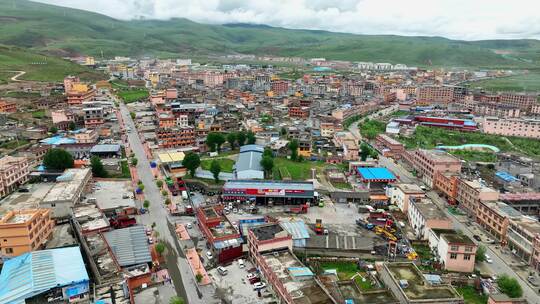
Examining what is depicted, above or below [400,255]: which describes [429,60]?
above

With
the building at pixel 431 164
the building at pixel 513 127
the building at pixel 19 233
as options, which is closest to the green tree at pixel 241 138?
the building at pixel 431 164

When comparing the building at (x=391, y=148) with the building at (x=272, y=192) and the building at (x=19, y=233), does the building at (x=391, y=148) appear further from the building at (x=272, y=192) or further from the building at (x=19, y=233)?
the building at (x=19, y=233)

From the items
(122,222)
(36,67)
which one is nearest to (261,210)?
(122,222)

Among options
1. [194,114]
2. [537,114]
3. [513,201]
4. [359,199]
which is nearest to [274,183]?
[359,199]

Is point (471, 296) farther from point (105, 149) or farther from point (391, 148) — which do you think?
point (105, 149)

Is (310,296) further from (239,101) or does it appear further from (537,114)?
(537,114)

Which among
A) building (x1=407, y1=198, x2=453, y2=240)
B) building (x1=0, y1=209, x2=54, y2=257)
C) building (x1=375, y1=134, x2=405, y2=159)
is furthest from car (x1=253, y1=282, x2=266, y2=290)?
building (x1=375, y1=134, x2=405, y2=159)
